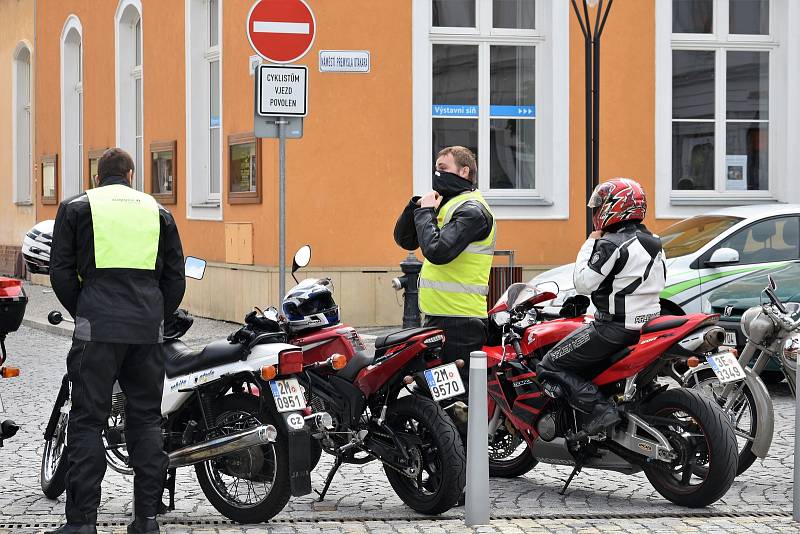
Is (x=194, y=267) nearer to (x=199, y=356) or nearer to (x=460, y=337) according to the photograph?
(x=199, y=356)

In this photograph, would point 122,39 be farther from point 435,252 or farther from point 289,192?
point 435,252

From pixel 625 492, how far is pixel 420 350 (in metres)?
1.47

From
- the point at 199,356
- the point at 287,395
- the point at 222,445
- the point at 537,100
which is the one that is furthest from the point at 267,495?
the point at 537,100

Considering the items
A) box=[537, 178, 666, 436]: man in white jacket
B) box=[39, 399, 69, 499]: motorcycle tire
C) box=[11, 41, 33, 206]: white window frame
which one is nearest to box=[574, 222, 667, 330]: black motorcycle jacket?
box=[537, 178, 666, 436]: man in white jacket

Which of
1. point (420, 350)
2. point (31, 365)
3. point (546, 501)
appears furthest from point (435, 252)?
point (31, 365)

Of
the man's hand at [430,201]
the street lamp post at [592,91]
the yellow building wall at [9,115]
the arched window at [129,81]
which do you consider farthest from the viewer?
the yellow building wall at [9,115]

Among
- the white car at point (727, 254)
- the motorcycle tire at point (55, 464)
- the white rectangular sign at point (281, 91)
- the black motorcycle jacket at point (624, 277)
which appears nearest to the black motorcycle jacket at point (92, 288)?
the motorcycle tire at point (55, 464)

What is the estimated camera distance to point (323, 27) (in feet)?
49.1

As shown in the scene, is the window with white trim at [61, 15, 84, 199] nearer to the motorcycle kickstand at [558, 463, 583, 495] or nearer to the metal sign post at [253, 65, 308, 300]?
the metal sign post at [253, 65, 308, 300]

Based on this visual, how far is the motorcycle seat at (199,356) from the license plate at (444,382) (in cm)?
93

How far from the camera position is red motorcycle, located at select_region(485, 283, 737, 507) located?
256 inches

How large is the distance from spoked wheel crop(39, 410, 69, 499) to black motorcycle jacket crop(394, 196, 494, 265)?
6.60 ft

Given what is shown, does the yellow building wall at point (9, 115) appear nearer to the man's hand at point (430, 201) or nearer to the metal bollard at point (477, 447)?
the man's hand at point (430, 201)

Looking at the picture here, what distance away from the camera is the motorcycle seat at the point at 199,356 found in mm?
6258
